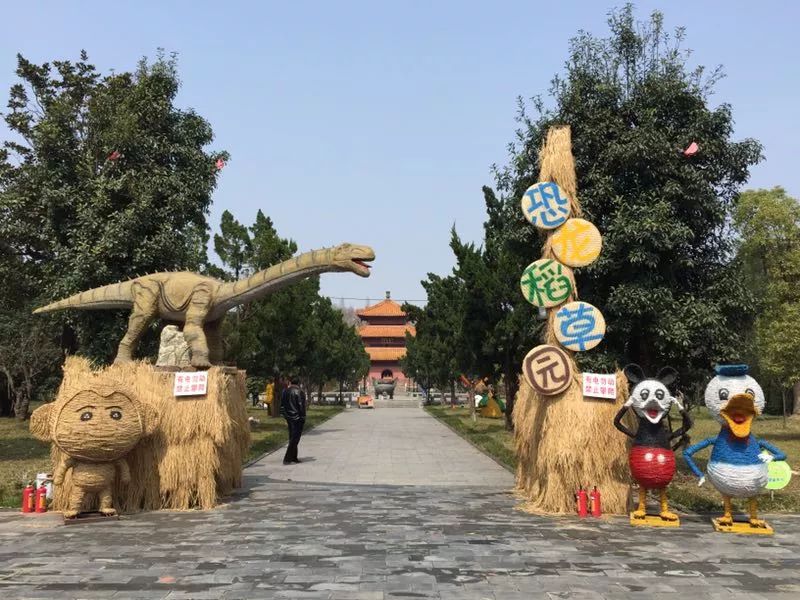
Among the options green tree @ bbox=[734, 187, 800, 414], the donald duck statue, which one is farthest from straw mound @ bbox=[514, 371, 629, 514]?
green tree @ bbox=[734, 187, 800, 414]

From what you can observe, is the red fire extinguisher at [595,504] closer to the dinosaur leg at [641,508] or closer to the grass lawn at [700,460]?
the dinosaur leg at [641,508]

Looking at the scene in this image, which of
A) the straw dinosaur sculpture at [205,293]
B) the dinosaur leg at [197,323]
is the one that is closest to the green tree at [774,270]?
the straw dinosaur sculpture at [205,293]

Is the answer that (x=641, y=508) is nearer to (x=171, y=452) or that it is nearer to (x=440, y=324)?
(x=171, y=452)

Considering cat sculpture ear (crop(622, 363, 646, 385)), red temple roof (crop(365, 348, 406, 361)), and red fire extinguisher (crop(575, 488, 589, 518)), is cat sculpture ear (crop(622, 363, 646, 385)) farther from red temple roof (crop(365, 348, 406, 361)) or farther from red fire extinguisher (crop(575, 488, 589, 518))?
red temple roof (crop(365, 348, 406, 361))

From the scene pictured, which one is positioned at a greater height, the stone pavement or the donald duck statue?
the donald duck statue

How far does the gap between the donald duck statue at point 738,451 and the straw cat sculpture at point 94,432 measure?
616cm

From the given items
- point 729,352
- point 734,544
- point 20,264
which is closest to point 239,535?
point 734,544

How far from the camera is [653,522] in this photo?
301 inches

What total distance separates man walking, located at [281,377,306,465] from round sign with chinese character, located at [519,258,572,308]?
603cm

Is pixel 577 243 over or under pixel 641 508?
over

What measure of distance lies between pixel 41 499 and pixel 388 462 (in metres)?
7.14

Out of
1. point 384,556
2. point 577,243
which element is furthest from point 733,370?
point 384,556

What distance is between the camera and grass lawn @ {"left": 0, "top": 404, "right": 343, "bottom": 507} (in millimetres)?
10375

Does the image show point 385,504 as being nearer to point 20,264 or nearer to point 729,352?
point 729,352
